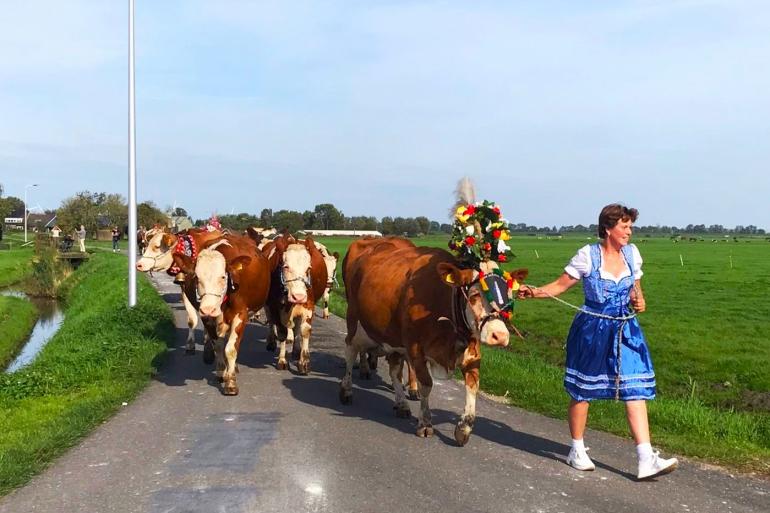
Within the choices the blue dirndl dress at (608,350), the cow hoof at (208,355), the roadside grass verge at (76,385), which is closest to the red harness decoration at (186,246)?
the cow hoof at (208,355)

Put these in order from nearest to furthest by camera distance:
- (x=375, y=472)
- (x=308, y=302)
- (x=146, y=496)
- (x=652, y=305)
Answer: (x=146, y=496)
(x=375, y=472)
(x=308, y=302)
(x=652, y=305)

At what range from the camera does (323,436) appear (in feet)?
23.0

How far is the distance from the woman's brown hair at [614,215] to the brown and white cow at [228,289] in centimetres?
490

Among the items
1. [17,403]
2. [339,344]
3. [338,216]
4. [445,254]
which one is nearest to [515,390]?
[445,254]

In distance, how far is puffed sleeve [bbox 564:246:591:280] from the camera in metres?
5.91

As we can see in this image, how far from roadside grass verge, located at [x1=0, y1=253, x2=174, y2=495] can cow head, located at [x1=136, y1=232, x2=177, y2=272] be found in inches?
53.5

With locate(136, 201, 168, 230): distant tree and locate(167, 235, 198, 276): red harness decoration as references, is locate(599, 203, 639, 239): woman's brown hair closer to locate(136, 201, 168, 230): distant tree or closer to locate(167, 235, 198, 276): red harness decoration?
locate(167, 235, 198, 276): red harness decoration

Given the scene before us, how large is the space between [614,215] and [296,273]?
5.23 meters

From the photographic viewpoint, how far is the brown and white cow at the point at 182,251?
1147cm

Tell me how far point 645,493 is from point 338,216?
360 ft

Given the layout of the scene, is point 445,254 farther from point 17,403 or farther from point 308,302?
point 17,403

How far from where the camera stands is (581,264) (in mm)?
5914

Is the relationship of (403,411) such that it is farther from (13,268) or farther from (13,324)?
(13,268)

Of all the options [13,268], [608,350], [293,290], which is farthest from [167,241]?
[13,268]
